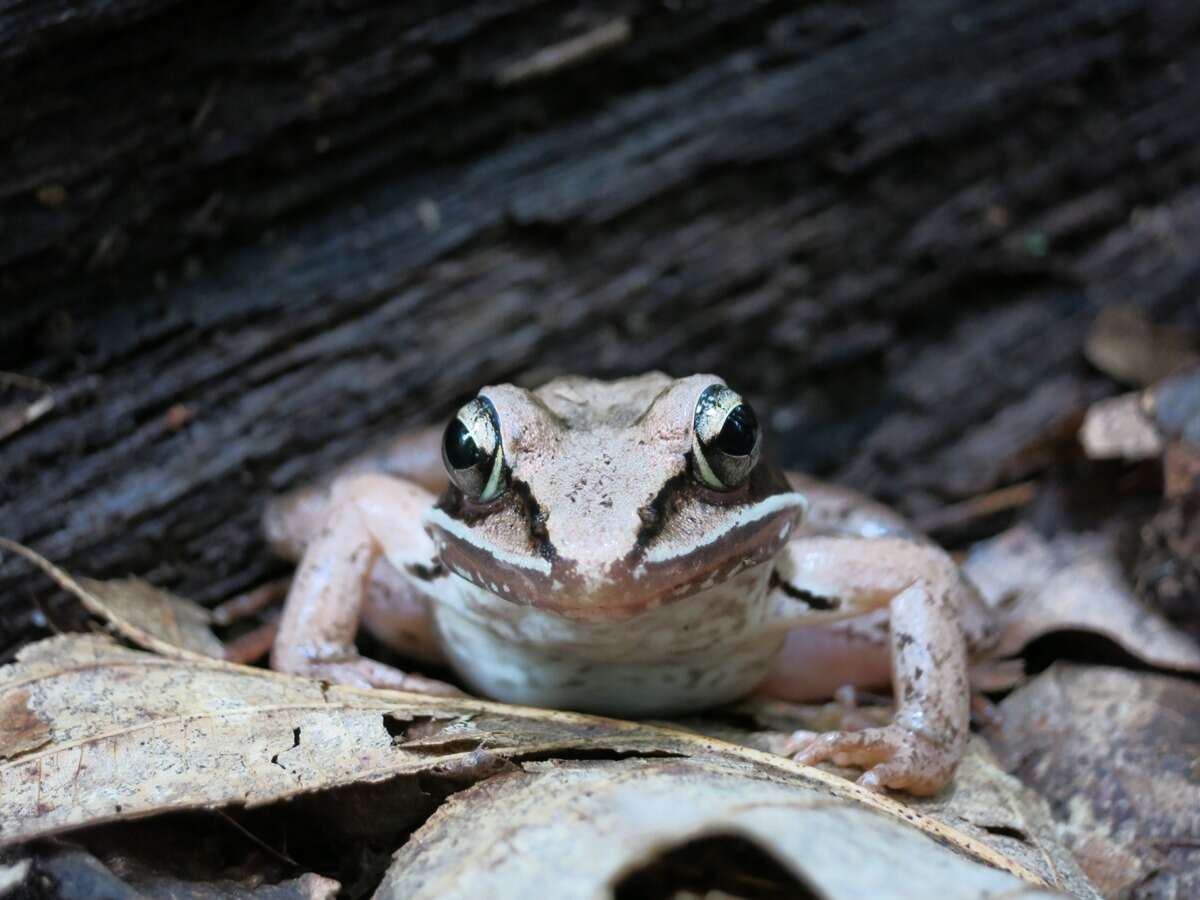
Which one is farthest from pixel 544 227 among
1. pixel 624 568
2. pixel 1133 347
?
pixel 1133 347

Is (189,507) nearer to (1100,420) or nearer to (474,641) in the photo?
(474,641)

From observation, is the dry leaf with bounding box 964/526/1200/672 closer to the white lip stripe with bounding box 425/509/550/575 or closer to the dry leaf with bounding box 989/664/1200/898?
the dry leaf with bounding box 989/664/1200/898

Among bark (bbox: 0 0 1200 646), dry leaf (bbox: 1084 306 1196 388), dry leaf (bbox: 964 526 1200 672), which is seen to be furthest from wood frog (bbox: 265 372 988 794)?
dry leaf (bbox: 1084 306 1196 388)

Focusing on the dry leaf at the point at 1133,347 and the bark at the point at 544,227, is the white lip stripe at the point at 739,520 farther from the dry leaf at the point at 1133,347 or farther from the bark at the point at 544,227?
the dry leaf at the point at 1133,347

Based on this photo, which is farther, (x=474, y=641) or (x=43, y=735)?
(x=474, y=641)

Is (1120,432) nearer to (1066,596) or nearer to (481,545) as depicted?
(1066,596)

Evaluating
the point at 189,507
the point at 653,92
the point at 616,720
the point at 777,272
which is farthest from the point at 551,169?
the point at 616,720
